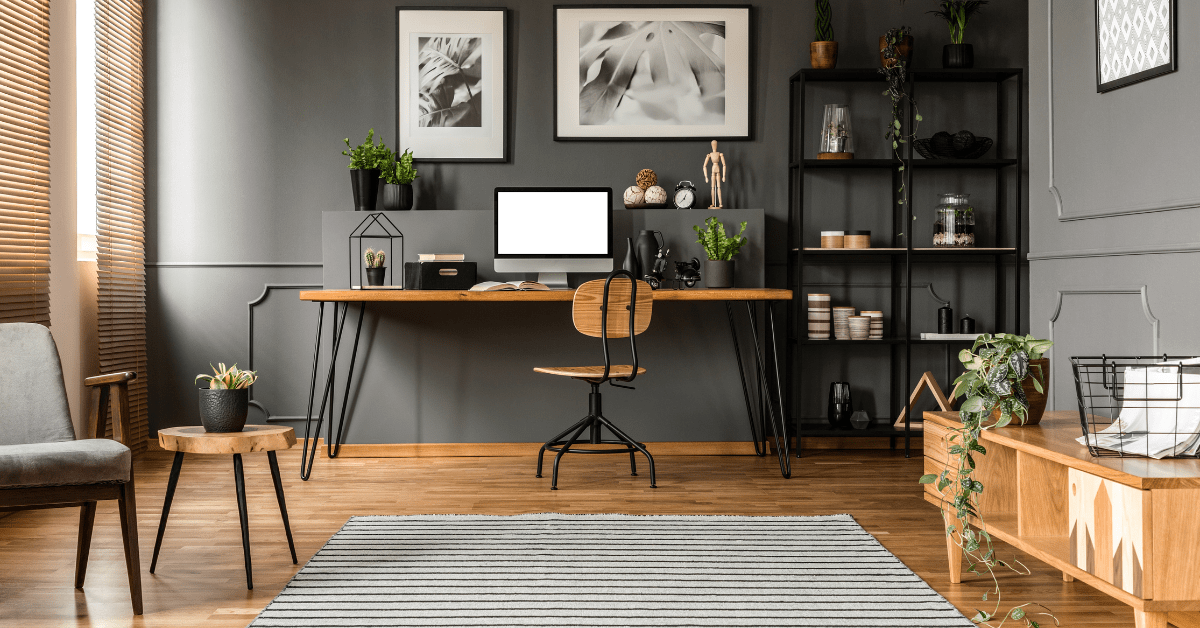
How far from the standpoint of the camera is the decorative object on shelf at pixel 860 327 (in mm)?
4371

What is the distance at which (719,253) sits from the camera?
164 inches

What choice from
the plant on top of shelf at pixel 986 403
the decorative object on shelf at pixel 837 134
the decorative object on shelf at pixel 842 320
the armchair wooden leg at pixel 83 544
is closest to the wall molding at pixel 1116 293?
the plant on top of shelf at pixel 986 403

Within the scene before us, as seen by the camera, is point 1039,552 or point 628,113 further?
point 628,113

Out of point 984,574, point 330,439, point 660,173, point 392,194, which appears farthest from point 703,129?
point 984,574

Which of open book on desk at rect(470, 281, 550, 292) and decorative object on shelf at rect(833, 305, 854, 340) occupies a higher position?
open book on desk at rect(470, 281, 550, 292)

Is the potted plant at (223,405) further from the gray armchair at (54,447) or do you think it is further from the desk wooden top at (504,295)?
the desk wooden top at (504,295)

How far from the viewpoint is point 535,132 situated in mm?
4500

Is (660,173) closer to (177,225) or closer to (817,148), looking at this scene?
(817,148)

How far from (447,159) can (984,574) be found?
3.22 metres

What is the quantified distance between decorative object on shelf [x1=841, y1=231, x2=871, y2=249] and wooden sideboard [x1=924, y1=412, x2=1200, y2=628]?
227 centimetres

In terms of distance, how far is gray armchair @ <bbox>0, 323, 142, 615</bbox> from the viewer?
1.96m

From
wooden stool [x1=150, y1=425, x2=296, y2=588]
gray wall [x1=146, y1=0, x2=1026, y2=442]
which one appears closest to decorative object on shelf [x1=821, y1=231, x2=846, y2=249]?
gray wall [x1=146, y1=0, x2=1026, y2=442]

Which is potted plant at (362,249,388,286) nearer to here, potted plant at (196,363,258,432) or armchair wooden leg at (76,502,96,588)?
potted plant at (196,363,258,432)

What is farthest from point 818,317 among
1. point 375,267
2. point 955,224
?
point 375,267
